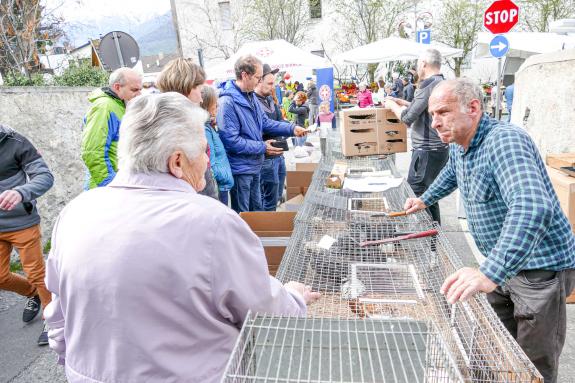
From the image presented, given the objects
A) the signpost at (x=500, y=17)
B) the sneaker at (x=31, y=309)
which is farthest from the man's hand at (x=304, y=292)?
the signpost at (x=500, y=17)

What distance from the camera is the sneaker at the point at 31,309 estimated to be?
11.9 feet

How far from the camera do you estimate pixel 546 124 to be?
4.73 meters

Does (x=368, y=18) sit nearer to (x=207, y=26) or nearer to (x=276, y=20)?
(x=276, y=20)

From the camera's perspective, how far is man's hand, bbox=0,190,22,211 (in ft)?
9.62

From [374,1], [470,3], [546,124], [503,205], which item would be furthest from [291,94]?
[470,3]

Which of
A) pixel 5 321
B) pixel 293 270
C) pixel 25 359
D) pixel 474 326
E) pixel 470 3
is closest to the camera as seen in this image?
pixel 474 326

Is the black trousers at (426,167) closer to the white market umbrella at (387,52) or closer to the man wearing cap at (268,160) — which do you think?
the man wearing cap at (268,160)

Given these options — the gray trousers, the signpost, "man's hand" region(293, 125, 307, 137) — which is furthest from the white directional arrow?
the gray trousers

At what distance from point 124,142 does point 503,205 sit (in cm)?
174

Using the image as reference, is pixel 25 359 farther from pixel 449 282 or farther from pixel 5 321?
pixel 449 282

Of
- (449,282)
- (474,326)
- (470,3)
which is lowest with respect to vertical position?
(474,326)

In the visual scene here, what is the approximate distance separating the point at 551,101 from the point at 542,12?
84.1 feet

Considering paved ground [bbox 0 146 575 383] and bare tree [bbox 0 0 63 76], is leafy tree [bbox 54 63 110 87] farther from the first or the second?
paved ground [bbox 0 146 575 383]

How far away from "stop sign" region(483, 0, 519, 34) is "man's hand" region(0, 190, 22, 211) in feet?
22.9
